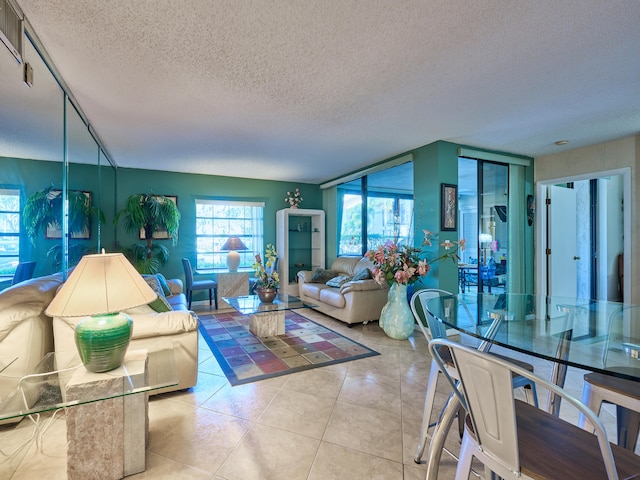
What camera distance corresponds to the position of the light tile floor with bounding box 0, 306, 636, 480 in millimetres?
1622

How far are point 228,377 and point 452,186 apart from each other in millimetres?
3395

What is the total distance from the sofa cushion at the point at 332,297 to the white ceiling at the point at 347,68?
2115 millimetres

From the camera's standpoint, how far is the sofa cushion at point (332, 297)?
430 centimetres

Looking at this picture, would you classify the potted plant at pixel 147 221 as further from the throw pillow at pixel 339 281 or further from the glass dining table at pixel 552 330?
the glass dining table at pixel 552 330

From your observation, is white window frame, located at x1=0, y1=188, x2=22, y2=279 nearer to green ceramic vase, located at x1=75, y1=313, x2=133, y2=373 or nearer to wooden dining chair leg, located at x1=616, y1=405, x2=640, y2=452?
green ceramic vase, located at x1=75, y1=313, x2=133, y2=373

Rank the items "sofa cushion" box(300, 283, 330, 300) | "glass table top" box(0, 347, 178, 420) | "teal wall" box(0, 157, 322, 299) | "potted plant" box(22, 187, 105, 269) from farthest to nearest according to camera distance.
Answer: "sofa cushion" box(300, 283, 330, 300) → "teal wall" box(0, 157, 322, 299) → "potted plant" box(22, 187, 105, 269) → "glass table top" box(0, 347, 178, 420)

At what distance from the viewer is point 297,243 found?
6469 millimetres

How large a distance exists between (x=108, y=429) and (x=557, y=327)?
256 centimetres

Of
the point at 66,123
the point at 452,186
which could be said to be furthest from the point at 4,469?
the point at 452,186

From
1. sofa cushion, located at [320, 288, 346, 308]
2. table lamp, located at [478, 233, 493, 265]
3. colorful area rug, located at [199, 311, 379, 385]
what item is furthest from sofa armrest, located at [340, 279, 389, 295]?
table lamp, located at [478, 233, 493, 265]

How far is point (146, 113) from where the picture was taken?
2.97 m

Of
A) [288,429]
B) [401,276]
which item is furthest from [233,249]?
[288,429]

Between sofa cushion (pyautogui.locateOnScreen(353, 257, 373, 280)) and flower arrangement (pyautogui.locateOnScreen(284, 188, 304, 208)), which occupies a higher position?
flower arrangement (pyautogui.locateOnScreen(284, 188, 304, 208))

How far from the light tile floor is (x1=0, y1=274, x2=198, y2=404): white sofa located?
384 mm
